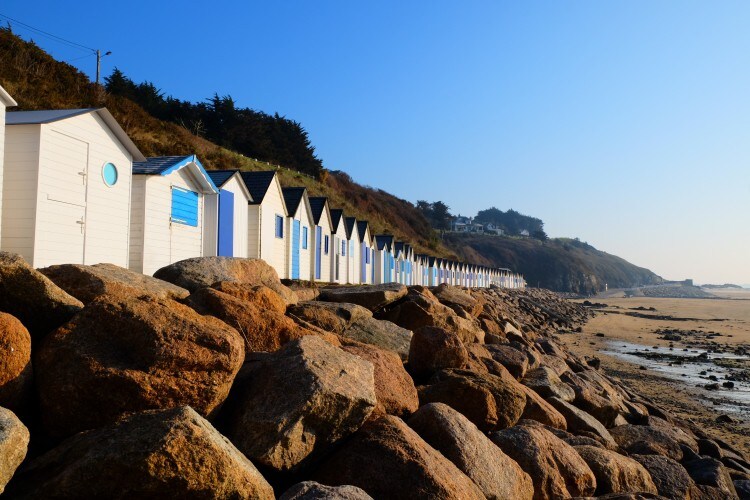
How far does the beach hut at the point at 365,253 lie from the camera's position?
3412cm

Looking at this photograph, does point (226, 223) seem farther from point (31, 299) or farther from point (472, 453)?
point (472, 453)

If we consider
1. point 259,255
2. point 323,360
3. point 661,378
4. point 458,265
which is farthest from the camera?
point 458,265

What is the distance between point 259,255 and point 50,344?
1581 cm

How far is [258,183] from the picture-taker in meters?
20.4

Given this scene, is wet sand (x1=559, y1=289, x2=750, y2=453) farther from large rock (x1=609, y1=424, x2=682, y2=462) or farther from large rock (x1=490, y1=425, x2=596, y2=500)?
large rock (x1=490, y1=425, x2=596, y2=500)

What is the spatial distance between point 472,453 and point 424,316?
15.1 ft

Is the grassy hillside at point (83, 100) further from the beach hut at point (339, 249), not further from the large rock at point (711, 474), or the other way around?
the large rock at point (711, 474)

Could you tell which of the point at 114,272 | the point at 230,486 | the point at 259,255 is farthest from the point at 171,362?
the point at 259,255

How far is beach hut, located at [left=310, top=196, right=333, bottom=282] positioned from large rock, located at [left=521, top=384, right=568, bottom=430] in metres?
18.4

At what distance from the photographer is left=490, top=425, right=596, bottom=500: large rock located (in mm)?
5266

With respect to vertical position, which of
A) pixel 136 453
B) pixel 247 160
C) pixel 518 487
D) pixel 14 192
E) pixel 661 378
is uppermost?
pixel 247 160

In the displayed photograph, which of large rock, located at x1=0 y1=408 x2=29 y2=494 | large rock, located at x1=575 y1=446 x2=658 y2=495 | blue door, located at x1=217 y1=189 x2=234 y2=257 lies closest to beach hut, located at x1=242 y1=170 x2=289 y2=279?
blue door, located at x1=217 y1=189 x2=234 y2=257

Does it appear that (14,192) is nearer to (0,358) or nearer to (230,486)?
(0,358)

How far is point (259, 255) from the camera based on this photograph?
64.5 feet
